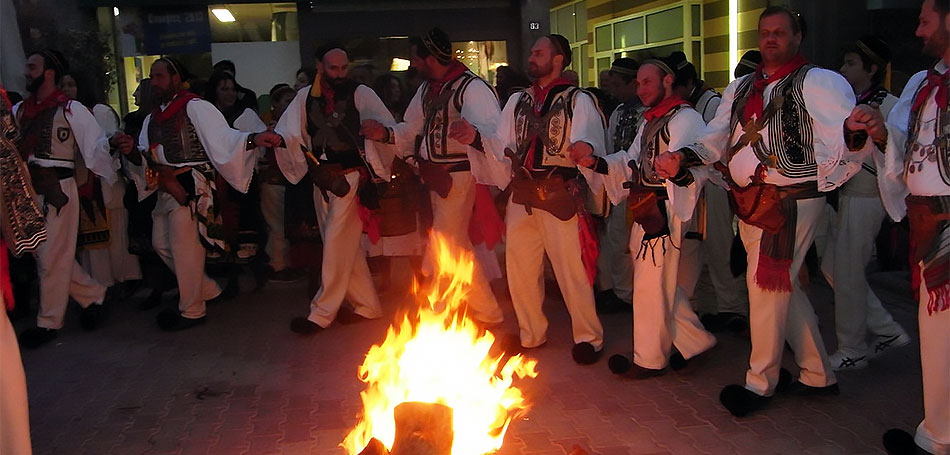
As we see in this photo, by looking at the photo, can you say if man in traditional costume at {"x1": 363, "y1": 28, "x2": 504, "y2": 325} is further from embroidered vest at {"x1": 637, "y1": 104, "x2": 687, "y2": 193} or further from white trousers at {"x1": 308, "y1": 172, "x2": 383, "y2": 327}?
embroidered vest at {"x1": 637, "y1": 104, "x2": 687, "y2": 193}

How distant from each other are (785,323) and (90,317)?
4.91 metres

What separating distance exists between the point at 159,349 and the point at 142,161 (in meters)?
1.37

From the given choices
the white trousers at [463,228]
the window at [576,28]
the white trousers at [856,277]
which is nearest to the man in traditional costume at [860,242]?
the white trousers at [856,277]

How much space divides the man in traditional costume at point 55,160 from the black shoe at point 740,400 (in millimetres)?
4352

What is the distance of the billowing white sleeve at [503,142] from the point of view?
210 inches

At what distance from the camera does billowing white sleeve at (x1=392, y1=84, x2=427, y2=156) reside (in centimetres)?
595

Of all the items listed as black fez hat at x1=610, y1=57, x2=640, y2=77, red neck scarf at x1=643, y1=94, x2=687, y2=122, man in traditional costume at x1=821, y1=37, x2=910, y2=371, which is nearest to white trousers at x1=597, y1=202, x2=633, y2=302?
black fez hat at x1=610, y1=57, x2=640, y2=77

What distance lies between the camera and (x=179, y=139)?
6027mm

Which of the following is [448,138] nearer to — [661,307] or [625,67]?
[625,67]

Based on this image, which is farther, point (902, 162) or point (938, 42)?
point (902, 162)

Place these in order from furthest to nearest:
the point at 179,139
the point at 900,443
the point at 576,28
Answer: the point at 576,28, the point at 179,139, the point at 900,443

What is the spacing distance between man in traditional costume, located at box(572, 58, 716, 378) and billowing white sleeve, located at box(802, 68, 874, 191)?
2.21 ft

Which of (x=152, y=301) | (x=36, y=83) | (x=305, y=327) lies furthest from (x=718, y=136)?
(x=152, y=301)

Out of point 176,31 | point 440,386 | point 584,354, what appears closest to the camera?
point 440,386
